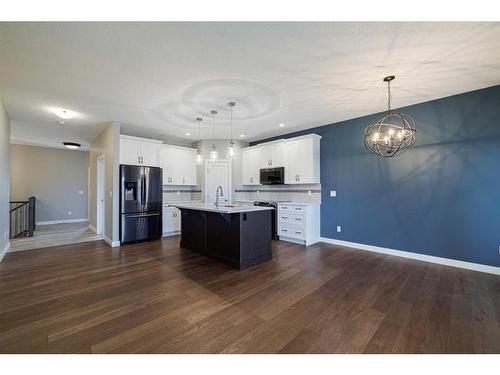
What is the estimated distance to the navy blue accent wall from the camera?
3.11m

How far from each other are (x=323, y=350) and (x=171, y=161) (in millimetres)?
5409

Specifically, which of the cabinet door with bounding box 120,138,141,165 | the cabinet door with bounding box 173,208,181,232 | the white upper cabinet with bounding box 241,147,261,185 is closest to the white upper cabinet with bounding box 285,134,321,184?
the white upper cabinet with bounding box 241,147,261,185

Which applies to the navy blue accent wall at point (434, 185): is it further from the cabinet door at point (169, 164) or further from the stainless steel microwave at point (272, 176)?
the cabinet door at point (169, 164)

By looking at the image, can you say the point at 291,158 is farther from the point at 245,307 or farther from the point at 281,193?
the point at 245,307

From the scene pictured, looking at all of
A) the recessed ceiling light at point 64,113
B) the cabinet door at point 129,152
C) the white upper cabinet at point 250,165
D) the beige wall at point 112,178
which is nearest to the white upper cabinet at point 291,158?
the white upper cabinet at point 250,165

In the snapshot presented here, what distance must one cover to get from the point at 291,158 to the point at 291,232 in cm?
180

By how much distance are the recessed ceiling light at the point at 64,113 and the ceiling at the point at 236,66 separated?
0.44ft

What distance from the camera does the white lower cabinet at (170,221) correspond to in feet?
18.2

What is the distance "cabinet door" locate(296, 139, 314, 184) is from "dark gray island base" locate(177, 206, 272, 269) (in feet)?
5.89

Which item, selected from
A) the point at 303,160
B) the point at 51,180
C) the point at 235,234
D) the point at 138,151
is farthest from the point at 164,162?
the point at 51,180

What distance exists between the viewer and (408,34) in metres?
1.98

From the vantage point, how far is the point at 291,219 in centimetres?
492

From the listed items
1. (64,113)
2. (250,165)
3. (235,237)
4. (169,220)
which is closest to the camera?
(235,237)

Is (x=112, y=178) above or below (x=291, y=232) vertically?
above
